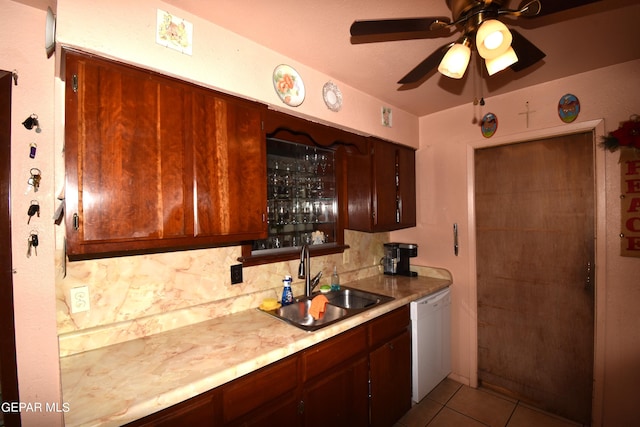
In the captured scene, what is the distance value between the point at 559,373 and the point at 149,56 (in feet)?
11.3

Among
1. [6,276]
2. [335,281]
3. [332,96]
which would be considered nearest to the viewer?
[6,276]

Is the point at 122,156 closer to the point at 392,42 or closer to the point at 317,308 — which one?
the point at 317,308

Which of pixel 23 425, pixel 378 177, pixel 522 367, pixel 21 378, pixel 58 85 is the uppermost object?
pixel 58 85

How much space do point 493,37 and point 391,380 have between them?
210 cm

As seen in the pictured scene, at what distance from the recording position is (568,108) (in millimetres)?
2100

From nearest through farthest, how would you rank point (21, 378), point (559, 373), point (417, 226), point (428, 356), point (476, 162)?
point (21, 378), point (559, 373), point (428, 356), point (476, 162), point (417, 226)

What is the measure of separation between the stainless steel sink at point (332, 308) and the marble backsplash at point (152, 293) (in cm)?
16

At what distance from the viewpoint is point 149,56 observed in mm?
1255

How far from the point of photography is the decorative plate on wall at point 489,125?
2.44m

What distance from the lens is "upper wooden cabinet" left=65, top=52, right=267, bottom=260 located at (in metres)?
1.09

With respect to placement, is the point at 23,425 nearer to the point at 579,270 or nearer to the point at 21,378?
the point at 21,378

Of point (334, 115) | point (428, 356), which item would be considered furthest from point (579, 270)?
point (334, 115)

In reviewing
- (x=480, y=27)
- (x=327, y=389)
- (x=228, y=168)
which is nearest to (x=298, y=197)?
(x=228, y=168)

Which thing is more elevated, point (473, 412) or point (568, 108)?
point (568, 108)
